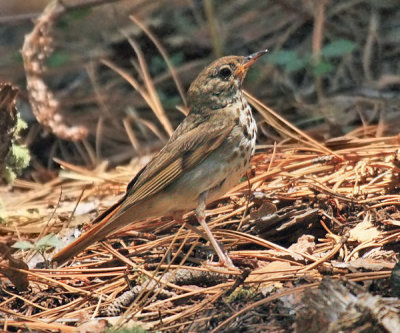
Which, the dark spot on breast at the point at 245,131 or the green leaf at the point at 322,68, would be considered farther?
the green leaf at the point at 322,68

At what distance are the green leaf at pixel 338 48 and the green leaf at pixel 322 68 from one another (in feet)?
0.32

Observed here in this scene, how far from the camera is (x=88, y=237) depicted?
4.18 m

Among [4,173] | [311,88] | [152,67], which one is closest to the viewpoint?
[4,173]

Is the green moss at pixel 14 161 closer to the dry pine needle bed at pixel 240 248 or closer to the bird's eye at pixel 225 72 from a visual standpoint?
the dry pine needle bed at pixel 240 248

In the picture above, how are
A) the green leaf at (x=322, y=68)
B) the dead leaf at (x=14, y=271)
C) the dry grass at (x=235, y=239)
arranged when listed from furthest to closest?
the green leaf at (x=322, y=68) → the dead leaf at (x=14, y=271) → the dry grass at (x=235, y=239)

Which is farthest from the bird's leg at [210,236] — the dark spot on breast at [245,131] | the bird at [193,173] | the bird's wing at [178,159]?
the dark spot on breast at [245,131]

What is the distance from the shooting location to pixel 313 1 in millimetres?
7457

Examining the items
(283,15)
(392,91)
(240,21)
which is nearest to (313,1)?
(283,15)

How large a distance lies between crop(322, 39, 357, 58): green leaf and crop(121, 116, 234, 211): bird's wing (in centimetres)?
253

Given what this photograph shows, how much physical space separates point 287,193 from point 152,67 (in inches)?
129

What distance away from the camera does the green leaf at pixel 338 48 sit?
6.57 meters

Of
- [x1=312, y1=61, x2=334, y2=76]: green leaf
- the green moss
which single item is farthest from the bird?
[x1=312, y1=61, x2=334, y2=76]: green leaf

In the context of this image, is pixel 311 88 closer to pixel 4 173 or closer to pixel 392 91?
pixel 392 91

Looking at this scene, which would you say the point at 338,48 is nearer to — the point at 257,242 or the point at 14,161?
the point at 257,242
